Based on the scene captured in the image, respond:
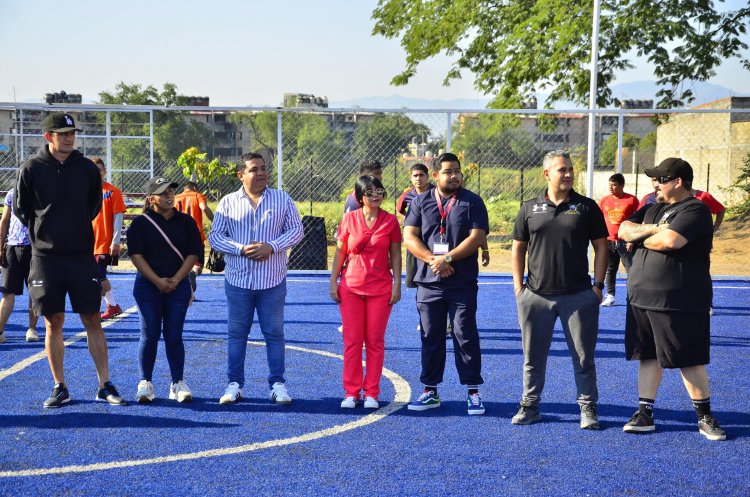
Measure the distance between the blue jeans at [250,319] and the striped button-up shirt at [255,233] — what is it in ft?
0.27

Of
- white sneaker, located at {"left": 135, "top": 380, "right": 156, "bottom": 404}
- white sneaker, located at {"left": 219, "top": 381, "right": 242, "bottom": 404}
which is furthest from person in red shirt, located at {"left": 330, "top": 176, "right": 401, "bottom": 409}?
white sneaker, located at {"left": 135, "top": 380, "right": 156, "bottom": 404}

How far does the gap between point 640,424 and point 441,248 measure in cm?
199

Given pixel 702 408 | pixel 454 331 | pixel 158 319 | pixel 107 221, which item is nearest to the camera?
pixel 702 408

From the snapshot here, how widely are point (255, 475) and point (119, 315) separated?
652cm

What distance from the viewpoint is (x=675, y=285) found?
6.17 meters

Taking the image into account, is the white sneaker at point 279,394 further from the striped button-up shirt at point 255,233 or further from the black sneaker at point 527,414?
the black sneaker at point 527,414

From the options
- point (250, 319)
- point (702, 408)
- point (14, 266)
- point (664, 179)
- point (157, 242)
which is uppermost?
point (664, 179)

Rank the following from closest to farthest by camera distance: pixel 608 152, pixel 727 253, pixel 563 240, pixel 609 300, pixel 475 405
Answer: pixel 563 240, pixel 475 405, pixel 609 300, pixel 727 253, pixel 608 152

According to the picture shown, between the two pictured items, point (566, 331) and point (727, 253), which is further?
point (727, 253)

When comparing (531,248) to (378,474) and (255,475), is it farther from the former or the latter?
(255,475)

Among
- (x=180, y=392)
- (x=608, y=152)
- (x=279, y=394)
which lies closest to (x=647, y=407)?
(x=279, y=394)

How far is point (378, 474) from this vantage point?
17.7ft

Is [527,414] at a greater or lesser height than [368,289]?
lesser

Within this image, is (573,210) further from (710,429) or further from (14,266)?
(14,266)
